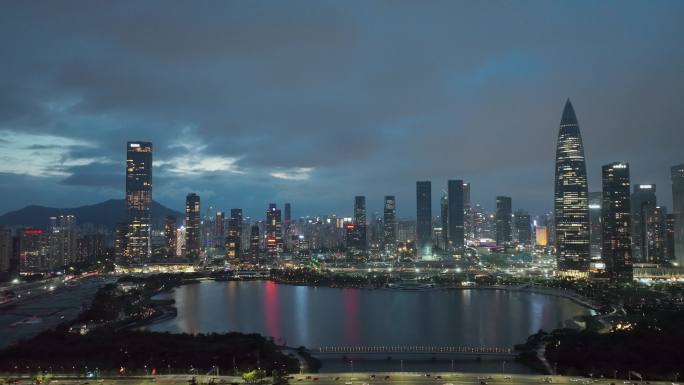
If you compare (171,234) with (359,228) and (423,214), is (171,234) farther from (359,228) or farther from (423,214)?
(423,214)

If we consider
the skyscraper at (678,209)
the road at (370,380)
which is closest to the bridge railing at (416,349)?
the road at (370,380)

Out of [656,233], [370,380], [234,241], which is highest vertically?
[656,233]

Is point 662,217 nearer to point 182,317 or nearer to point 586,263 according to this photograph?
point 586,263

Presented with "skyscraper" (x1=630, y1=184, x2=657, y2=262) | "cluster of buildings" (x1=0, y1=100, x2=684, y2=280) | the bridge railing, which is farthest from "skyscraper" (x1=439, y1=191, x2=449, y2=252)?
the bridge railing

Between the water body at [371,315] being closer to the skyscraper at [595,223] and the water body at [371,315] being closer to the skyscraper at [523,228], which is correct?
the skyscraper at [595,223]

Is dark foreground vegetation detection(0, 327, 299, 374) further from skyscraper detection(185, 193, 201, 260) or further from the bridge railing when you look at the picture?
skyscraper detection(185, 193, 201, 260)

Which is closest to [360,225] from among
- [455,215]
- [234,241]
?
[455,215]

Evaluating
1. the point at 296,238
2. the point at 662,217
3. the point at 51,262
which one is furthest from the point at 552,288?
the point at 296,238
